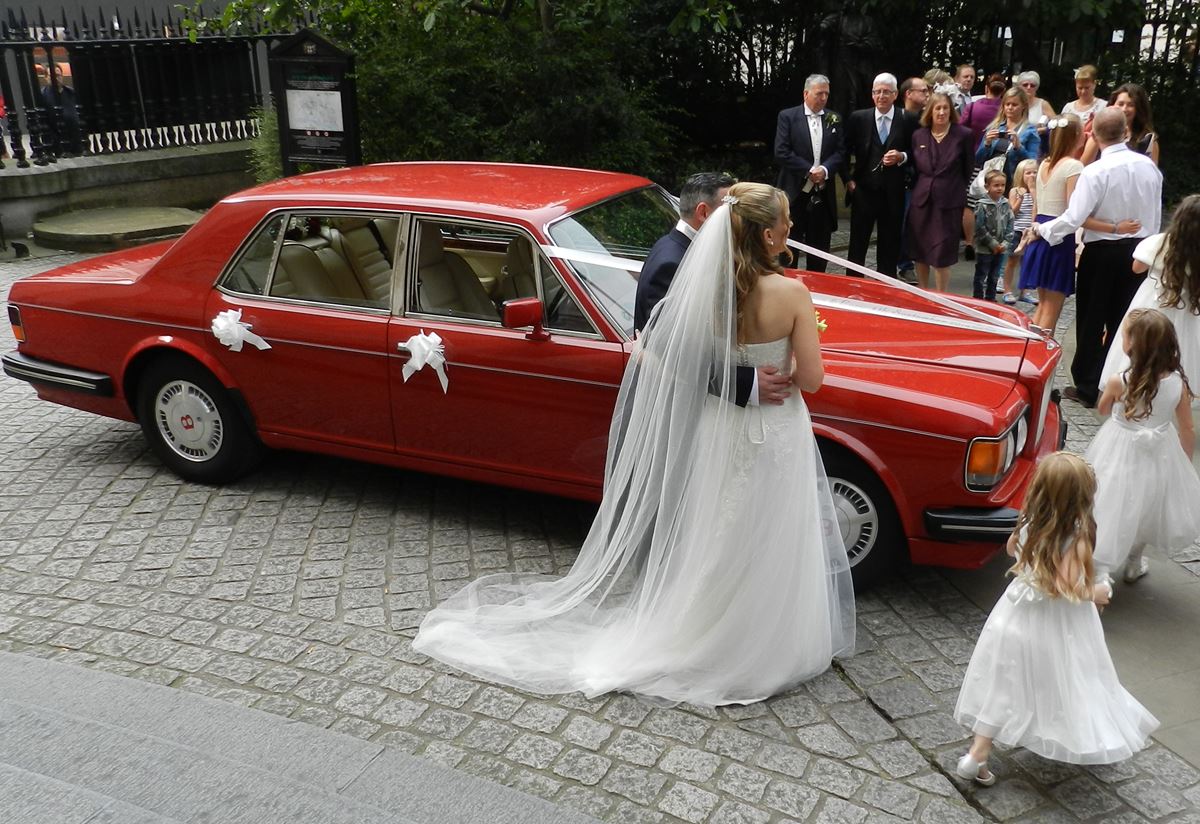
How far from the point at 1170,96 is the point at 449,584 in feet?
49.5

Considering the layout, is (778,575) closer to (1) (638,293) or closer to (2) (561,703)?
(2) (561,703)

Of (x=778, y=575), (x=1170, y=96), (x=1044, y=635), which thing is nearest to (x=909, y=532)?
(x=778, y=575)

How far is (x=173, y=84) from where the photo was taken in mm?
14211

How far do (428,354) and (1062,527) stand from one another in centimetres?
287

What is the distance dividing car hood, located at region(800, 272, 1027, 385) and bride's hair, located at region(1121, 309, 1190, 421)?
45cm

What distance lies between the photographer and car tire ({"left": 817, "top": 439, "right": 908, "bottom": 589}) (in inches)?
183

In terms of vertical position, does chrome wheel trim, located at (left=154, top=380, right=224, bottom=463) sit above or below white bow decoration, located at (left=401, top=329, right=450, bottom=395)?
below

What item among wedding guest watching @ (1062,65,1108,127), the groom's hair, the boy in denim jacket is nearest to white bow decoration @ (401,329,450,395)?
the groom's hair

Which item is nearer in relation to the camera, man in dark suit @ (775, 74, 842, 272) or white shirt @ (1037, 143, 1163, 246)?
white shirt @ (1037, 143, 1163, 246)

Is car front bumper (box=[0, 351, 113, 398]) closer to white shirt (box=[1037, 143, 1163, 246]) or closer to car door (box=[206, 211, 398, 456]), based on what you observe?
car door (box=[206, 211, 398, 456])

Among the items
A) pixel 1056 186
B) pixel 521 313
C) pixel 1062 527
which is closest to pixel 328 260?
pixel 521 313

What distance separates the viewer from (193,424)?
19.7 ft

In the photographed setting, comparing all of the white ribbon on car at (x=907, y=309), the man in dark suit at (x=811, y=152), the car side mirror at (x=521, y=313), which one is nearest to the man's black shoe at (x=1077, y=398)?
the white ribbon on car at (x=907, y=309)

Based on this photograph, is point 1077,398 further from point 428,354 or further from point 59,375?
point 59,375
